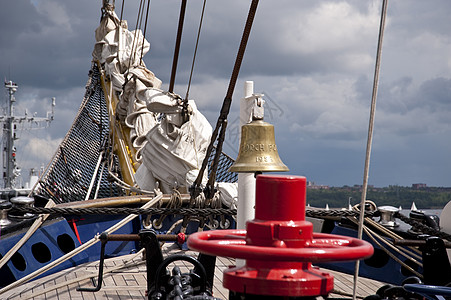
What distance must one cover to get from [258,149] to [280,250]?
78.8 inches

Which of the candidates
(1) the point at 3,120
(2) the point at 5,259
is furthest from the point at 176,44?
(1) the point at 3,120

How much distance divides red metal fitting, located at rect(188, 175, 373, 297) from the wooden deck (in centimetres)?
257

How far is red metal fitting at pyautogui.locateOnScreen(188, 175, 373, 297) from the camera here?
3.91 feet

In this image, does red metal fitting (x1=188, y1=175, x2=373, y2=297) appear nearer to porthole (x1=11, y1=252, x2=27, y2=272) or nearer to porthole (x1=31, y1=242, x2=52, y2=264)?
porthole (x1=11, y1=252, x2=27, y2=272)

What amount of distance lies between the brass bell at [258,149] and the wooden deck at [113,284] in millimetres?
915

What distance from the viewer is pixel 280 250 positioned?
1.19 metres

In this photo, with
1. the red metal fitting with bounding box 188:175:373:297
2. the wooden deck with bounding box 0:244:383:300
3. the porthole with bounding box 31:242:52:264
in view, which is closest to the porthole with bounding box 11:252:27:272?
the porthole with bounding box 31:242:52:264

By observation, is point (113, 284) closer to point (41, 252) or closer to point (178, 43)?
point (41, 252)

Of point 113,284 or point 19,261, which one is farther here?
point 19,261

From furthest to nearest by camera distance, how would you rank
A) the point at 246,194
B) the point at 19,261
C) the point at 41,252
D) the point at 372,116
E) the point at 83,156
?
1. the point at 83,156
2. the point at 41,252
3. the point at 19,261
4. the point at 246,194
5. the point at 372,116

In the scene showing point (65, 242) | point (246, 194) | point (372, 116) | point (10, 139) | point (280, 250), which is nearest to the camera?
point (280, 250)

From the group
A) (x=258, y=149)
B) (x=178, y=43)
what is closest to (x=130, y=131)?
(x=178, y=43)

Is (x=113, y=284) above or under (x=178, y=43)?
under

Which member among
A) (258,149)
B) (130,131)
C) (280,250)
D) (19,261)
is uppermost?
(130,131)
